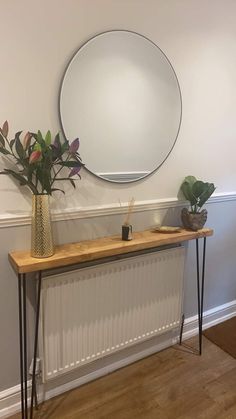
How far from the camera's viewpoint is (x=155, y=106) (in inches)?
69.6

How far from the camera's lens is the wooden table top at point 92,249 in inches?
52.9

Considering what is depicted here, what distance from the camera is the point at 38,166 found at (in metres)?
1.33

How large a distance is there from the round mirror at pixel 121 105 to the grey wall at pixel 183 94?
0.18 feet

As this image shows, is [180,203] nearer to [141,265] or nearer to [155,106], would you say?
[141,265]

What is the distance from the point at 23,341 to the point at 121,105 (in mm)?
1292

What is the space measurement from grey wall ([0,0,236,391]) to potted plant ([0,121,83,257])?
0.08 metres

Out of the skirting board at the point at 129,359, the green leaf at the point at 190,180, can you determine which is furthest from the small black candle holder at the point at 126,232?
the skirting board at the point at 129,359

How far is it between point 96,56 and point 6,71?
0.44 m

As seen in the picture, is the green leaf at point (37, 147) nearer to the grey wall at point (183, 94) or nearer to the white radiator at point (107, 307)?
the grey wall at point (183, 94)

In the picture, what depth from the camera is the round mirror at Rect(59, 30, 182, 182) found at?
1504mm

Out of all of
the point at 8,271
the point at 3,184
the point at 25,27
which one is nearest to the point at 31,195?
the point at 3,184

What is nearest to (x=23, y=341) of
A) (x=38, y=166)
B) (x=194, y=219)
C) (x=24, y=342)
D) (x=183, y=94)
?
(x=24, y=342)

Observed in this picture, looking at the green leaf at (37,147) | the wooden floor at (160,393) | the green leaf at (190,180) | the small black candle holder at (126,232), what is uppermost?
the green leaf at (37,147)

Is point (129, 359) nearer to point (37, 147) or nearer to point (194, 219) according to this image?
point (194, 219)
